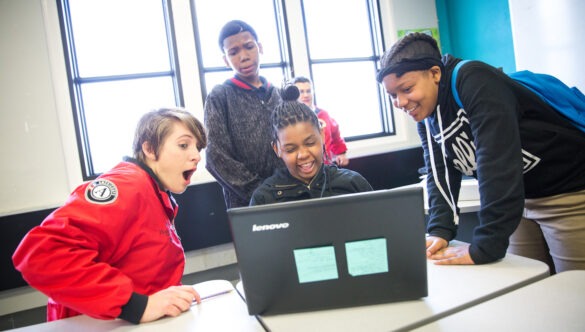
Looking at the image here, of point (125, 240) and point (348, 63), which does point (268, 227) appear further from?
point (348, 63)

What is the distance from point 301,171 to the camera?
142cm

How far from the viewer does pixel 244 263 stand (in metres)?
0.72

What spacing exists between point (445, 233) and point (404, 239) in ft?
1.62

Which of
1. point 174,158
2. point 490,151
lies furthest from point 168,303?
point 490,151

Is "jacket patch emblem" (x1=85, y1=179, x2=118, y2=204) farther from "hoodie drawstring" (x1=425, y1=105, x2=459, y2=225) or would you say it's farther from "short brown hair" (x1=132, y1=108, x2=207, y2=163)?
"hoodie drawstring" (x1=425, y1=105, x2=459, y2=225)

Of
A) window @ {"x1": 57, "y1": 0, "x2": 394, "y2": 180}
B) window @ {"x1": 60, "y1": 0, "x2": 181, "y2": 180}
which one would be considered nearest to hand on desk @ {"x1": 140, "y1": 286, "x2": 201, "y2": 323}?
window @ {"x1": 57, "y1": 0, "x2": 394, "y2": 180}

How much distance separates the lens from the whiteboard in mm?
2365

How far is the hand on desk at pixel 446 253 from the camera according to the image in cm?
93

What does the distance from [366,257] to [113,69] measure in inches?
121

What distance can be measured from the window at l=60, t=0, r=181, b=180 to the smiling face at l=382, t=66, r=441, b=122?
2.57m

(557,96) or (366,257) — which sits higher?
(557,96)

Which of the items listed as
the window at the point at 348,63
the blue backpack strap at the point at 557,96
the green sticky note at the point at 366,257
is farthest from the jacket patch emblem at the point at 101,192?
the window at the point at 348,63

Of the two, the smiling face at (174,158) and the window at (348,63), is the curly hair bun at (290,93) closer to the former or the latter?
the smiling face at (174,158)

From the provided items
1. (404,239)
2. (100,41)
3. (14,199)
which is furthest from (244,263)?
(100,41)
